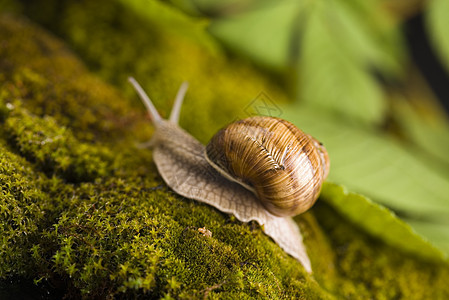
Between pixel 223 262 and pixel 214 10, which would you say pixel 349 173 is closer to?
pixel 223 262

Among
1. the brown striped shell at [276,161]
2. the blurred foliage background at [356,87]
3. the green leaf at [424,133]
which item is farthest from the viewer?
the green leaf at [424,133]

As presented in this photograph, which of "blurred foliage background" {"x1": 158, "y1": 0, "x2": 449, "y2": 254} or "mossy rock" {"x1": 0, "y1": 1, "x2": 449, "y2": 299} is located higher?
"blurred foliage background" {"x1": 158, "y1": 0, "x2": 449, "y2": 254}

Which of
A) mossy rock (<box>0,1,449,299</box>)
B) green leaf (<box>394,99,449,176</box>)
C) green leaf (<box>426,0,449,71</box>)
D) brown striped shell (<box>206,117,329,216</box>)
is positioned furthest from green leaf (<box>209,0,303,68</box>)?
green leaf (<box>394,99,449,176</box>)

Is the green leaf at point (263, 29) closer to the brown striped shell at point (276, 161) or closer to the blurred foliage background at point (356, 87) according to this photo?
the blurred foliage background at point (356, 87)

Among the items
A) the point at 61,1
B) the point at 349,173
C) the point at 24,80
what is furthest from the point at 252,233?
the point at 61,1

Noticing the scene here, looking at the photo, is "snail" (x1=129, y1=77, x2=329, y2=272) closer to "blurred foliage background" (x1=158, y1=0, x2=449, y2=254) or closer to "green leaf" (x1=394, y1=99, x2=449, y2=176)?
"blurred foliage background" (x1=158, y1=0, x2=449, y2=254)

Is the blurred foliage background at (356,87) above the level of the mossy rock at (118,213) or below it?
above

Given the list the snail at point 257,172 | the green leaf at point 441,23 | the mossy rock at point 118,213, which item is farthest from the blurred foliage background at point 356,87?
the snail at point 257,172
